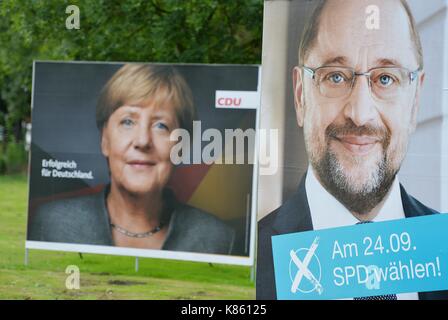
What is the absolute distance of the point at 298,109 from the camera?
423 cm

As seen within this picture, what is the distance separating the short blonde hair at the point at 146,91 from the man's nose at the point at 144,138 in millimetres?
300

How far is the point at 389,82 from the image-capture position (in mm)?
4066

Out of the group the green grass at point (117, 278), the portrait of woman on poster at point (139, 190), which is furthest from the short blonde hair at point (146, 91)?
the green grass at point (117, 278)

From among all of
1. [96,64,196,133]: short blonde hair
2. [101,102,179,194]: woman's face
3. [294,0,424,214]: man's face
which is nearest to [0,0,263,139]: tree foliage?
[96,64,196,133]: short blonde hair

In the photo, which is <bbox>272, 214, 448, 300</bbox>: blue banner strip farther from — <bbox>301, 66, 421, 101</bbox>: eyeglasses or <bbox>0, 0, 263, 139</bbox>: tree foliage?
<bbox>0, 0, 263, 139</bbox>: tree foliage

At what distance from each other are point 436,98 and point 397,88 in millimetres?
214

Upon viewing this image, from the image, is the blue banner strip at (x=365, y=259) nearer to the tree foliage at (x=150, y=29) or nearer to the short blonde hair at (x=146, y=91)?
the short blonde hair at (x=146, y=91)

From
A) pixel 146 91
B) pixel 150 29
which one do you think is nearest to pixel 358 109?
pixel 146 91

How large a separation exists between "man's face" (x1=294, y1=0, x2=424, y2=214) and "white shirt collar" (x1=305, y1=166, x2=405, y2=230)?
4cm

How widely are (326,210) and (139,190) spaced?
4.15 m

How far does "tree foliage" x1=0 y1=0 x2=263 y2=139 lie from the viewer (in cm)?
963

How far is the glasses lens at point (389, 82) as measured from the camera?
406 cm

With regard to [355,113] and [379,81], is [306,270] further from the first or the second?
[379,81]
